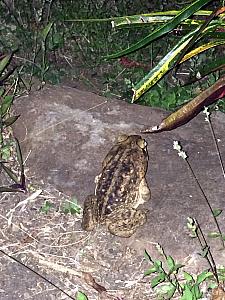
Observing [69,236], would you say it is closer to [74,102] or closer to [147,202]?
[147,202]

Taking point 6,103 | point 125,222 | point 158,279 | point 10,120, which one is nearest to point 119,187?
point 125,222

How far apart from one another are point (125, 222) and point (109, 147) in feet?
3.12

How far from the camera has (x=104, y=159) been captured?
15.7 feet

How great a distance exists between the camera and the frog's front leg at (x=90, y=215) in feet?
14.6

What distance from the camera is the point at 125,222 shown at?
4387mm

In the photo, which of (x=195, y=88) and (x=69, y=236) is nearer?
(x=69, y=236)

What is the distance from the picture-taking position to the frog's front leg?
445 centimetres

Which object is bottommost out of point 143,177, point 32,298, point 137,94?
point 32,298

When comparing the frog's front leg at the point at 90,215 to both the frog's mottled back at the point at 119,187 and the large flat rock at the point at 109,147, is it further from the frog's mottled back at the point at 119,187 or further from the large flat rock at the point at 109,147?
the large flat rock at the point at 109,147

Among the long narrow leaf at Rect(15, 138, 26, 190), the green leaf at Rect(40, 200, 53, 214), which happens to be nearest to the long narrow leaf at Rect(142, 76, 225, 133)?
the green leaf at Rect(40, 200, 53, 214)

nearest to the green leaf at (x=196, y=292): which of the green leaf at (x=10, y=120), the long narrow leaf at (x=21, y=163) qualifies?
the long narrow leaf at (x=21, y=163)

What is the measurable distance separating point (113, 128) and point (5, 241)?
144 cm

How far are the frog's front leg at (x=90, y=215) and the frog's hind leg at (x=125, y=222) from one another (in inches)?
4.7

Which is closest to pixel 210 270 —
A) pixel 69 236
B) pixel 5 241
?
pixel 69 236
